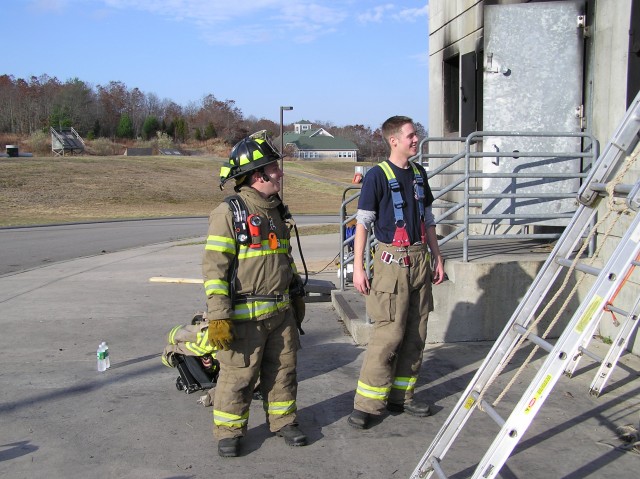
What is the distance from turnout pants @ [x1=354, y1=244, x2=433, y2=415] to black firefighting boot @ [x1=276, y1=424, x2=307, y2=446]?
0.48 meters

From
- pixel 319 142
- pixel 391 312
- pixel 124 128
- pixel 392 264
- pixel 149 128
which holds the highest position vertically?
pixel 124 128

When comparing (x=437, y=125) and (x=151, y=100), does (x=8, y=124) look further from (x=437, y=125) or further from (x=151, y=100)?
(x=437, y=125)

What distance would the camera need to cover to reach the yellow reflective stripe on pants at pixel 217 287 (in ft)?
13.0

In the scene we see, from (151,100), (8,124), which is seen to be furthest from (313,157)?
(8,124)

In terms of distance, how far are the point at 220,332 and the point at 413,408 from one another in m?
1.55

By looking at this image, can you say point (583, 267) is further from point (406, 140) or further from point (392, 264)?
point (406, 140)

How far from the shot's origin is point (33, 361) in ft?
19.9

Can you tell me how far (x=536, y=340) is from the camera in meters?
3.12

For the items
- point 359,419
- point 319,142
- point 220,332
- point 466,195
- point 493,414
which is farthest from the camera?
point 319,142

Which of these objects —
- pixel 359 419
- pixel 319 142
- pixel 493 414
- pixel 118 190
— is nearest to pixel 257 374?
pixel 359 419

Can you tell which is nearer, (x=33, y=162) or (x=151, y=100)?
(x=33, y=162)

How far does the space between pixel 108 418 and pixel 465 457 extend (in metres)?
2.43

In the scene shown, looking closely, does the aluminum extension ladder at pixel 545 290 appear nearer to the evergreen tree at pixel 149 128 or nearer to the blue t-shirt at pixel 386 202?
the blue t-shirt at pixel 386 202

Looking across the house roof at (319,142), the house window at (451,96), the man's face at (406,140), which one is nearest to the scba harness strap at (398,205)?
the man's face at (406,140)
